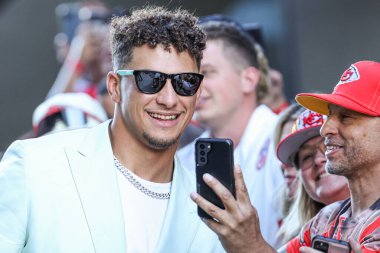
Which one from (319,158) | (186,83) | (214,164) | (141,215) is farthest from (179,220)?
(319,158)

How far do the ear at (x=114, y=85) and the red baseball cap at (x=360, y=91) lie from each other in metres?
0.87

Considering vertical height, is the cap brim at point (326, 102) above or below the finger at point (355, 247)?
above

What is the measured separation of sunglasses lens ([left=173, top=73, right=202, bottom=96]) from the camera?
11.2 ft

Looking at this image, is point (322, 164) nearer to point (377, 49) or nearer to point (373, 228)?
point (373, 228)

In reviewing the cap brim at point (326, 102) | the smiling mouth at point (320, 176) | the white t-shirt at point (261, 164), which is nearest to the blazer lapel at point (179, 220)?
the cap brim at point (326, 102)

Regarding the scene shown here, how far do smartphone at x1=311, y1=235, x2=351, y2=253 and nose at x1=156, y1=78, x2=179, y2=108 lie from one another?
0.90 meters

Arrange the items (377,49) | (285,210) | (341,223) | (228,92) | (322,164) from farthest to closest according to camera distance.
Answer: (377,49), (228,92), (285,210), (322,164), (341,223)

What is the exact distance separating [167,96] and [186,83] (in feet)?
0.35

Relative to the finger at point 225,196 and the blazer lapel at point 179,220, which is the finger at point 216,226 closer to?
the finger at point 225,196

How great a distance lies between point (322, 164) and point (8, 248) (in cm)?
189

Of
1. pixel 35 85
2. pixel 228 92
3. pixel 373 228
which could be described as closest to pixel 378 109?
pixel 373 228

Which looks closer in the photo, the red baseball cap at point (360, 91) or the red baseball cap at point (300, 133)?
the red baseball cap at point (360, 91)

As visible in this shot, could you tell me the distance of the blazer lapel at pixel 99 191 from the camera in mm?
3248

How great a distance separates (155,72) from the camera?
134 inches
